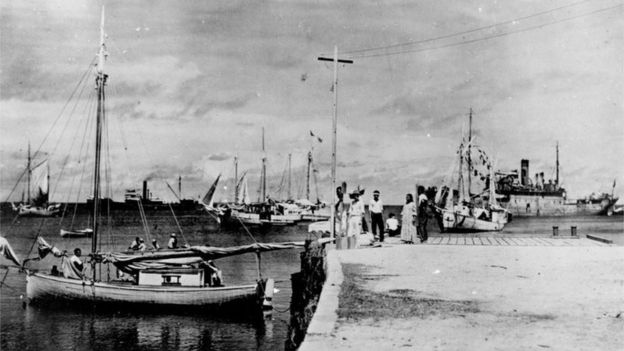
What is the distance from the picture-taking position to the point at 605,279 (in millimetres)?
11148

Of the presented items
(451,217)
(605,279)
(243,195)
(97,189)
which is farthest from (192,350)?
(243,195)

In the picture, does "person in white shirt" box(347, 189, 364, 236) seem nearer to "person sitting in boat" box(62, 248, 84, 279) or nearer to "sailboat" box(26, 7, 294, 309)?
"sailboat" box(26, 7, 294, 309)

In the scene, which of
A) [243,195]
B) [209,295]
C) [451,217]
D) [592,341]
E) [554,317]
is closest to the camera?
[592,341]

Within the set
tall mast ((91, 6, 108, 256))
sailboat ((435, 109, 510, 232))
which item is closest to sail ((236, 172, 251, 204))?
sailboat ((435, 109, 510, 232))

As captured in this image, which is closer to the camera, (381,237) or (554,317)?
(554,317)

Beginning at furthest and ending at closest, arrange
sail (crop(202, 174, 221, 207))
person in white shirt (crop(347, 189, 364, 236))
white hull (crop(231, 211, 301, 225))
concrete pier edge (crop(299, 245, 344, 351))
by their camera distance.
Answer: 1. white hull (crop(231, 211, 301, 225))
2. sail (crop(202, 174, 221, 207))
3. person in white shirt (crop(347, 189, 364, 236))
4. concrete pier edge (crop(299, 245, 344, 351))

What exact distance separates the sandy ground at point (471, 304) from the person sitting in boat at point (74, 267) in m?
19.8

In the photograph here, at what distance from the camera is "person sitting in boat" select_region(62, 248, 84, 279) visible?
1195 inches

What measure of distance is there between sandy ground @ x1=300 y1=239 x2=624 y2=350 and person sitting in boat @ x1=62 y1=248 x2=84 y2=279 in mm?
19782

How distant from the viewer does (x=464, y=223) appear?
70.8 m

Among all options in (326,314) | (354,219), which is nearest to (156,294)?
(354,219)

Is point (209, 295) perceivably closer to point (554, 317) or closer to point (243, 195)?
point (554, 317)

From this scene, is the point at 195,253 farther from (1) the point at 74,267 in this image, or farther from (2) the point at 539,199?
(2) the point at 539,199

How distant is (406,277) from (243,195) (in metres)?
102
